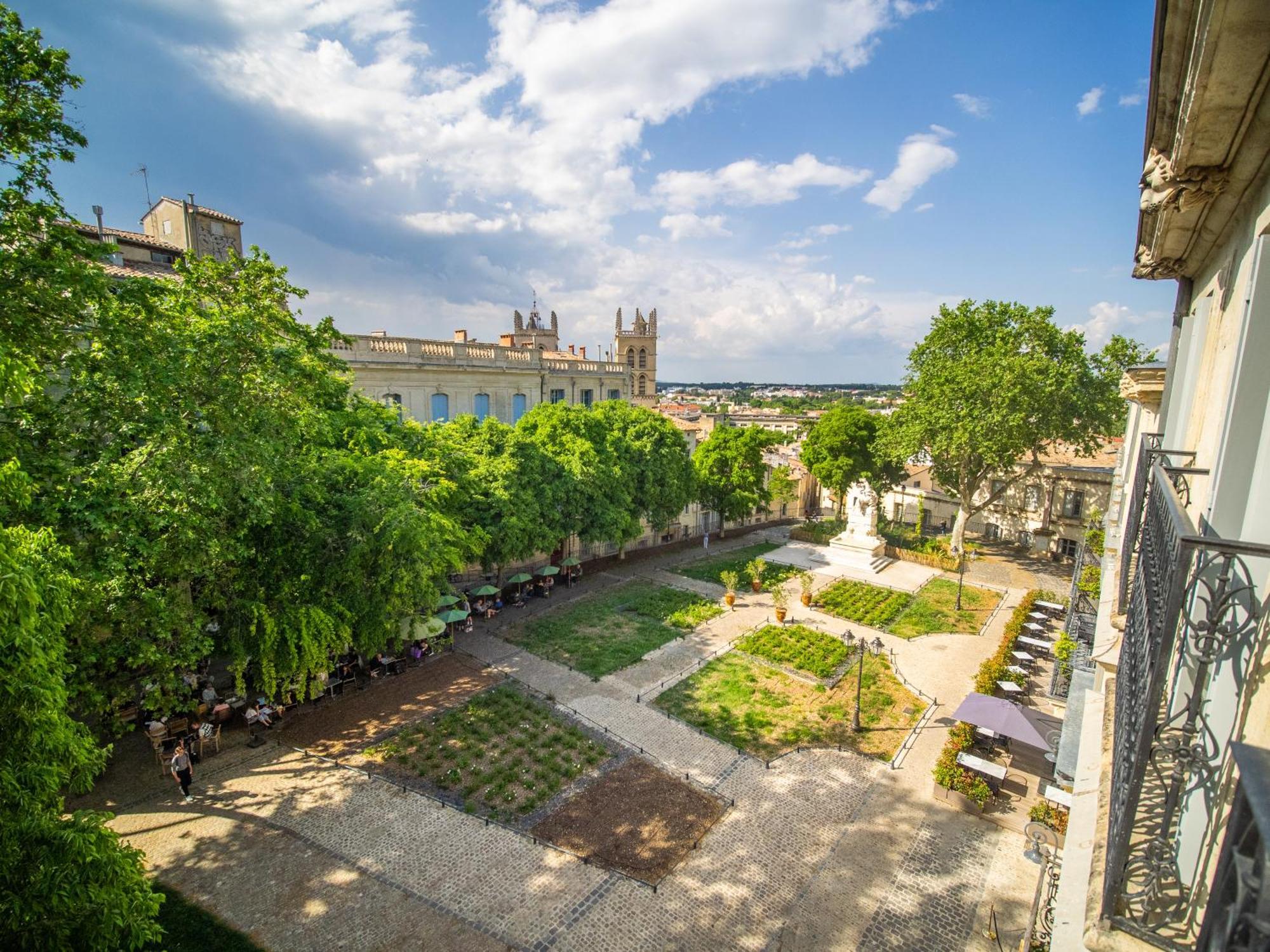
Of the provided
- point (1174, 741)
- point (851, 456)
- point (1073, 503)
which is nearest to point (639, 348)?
point (851, 456)

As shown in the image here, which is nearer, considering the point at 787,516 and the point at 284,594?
the point at 284,594

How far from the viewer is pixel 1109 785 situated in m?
3.33

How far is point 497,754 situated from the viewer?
14.0 meters

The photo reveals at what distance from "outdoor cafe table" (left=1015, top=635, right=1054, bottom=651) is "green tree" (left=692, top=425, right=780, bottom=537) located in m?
15.1

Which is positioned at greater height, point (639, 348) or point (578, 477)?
point (639, 348)

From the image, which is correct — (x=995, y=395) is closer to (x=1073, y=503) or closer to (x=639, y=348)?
(x=1073, y=503)

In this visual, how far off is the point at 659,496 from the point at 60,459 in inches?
843

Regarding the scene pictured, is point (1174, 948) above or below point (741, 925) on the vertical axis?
above

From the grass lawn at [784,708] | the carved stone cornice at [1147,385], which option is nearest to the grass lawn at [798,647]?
the grass lawn at [784,708]

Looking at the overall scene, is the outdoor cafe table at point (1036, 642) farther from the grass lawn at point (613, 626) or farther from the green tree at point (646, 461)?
the green tree at point (646, 461)

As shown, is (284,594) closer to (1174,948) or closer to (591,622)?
(591,622)

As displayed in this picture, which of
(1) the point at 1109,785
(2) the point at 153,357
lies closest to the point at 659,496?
(2) the point at 153,357

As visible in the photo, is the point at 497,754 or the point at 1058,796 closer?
the point at 1058,796

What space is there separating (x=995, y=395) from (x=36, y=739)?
3263cm
